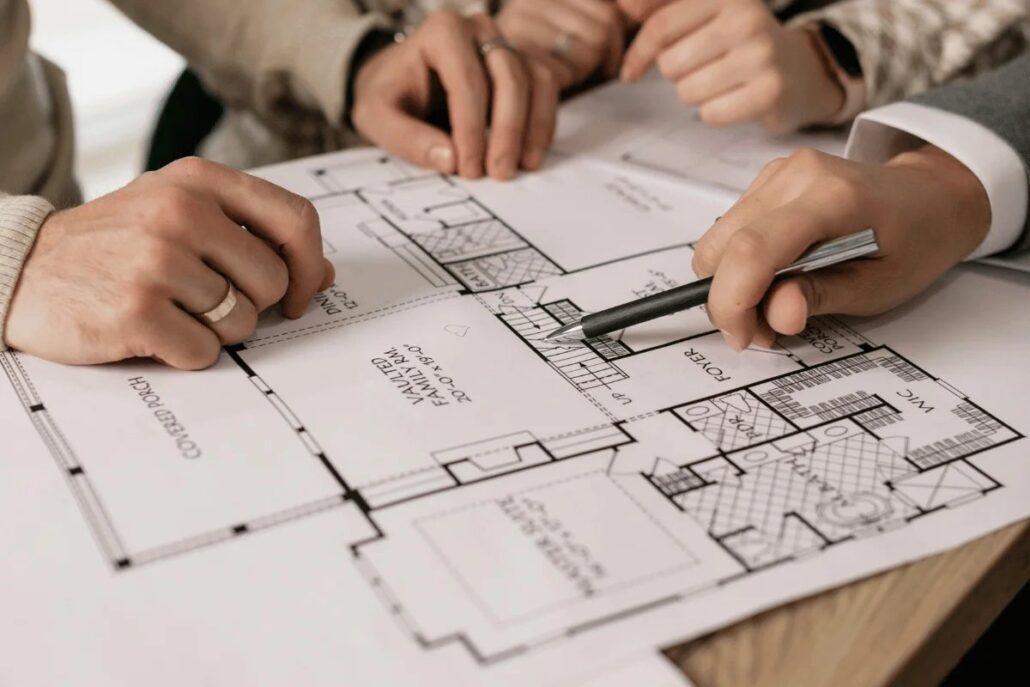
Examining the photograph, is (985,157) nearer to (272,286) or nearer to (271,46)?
(272,286)

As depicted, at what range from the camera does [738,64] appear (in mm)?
907

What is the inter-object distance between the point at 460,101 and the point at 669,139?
21 cm

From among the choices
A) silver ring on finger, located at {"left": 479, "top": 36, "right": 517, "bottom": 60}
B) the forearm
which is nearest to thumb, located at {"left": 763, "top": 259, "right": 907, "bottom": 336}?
silver ring on finger, located at {"left": 479, "top": 36, "right": 517, "bottom": 60}

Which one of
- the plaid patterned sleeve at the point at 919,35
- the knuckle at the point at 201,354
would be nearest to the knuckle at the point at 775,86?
the plaid patterned sleeve at the point at 919,35

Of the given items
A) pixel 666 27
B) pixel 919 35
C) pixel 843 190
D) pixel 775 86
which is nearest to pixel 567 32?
pixel 666 27

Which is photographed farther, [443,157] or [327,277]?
[443,157]

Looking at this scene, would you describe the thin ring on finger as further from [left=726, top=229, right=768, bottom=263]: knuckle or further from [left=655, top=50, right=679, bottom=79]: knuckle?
[left=655, top=50, right=679, bottom=79]: knuckle

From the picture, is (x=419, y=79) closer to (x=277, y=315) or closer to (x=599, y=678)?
(x=277, y=315)

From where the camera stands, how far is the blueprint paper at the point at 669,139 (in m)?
0.90

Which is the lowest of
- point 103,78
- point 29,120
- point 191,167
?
point 103,78

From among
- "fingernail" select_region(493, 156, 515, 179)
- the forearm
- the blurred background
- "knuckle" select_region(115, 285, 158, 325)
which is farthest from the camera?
the blurred background

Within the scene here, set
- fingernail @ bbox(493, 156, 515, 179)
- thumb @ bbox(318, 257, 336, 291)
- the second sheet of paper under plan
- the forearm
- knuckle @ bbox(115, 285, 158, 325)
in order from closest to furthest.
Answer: the second sheet of paper under plan, knuckle @ bbox(115, 285, 158, 325), thumb @ bbox(318, 257, 336, 291), fingernail @ bbox(493, 156, 515, 179), the forearm

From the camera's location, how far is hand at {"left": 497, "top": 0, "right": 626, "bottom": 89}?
39.8 inches

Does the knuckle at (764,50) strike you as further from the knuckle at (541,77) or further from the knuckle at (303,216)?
the knuckle at (303,216)
